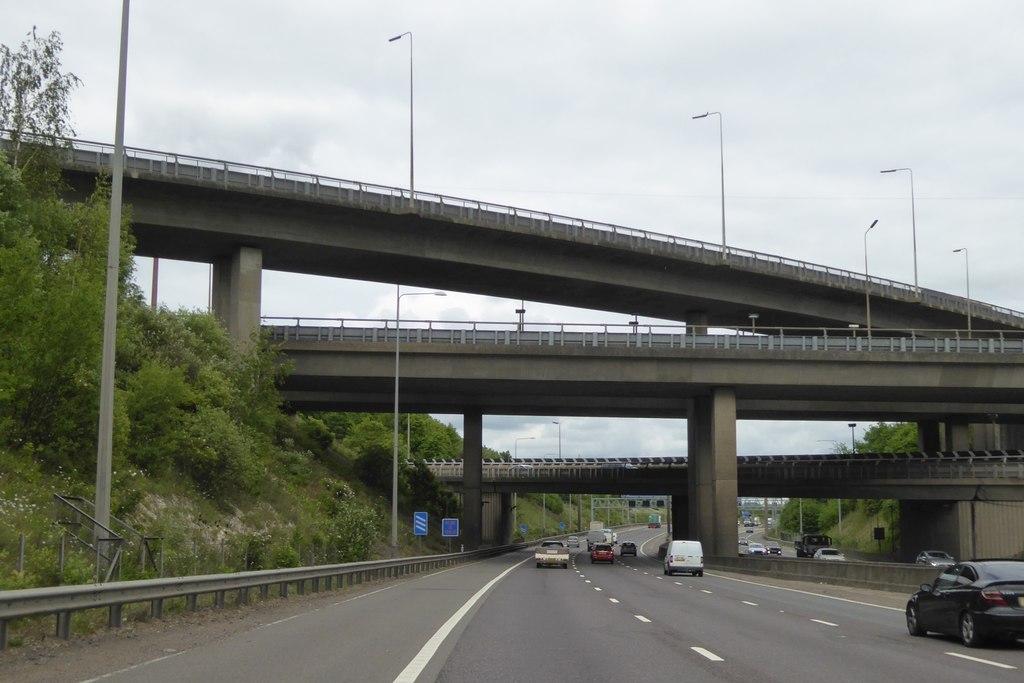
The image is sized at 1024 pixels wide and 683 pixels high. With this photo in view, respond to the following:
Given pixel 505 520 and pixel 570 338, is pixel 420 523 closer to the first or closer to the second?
pixel 570 338

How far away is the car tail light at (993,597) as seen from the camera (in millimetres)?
15625

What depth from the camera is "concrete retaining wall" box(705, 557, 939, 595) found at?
35.2m

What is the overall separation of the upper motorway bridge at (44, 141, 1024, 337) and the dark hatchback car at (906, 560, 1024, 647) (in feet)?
132

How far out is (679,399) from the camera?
6969 centimetres

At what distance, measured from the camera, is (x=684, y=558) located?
49.8 meters

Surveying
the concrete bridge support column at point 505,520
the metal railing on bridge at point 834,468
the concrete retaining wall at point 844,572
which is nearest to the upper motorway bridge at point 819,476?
the metal railing on bridge at point 834,468

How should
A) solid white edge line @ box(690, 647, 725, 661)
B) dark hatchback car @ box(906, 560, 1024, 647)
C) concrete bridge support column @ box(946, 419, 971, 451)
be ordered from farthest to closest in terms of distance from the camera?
concrete bridge support column @ box(946, 419, 971, 451) < dark hatchback car @ box(906, 560, 1024, 647) < solid white edge line @ box(690, 647, 725, 661)

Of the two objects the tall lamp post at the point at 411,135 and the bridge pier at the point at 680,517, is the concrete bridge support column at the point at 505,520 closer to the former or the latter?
the bridge pier at the point at 680,517

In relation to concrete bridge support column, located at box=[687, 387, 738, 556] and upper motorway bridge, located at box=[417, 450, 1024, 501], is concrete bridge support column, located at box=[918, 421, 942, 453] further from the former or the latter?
concrete bridge support column, located at box=[687, 387, 738, 556]

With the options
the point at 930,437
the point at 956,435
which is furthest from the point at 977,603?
the point at 930,437

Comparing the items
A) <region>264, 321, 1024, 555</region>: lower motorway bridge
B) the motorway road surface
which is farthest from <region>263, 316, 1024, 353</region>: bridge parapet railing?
the motorway road surface

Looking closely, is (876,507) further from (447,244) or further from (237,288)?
(237,288)

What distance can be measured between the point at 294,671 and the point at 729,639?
7.56 m

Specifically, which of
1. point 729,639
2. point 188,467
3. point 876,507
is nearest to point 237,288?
point 188,467
